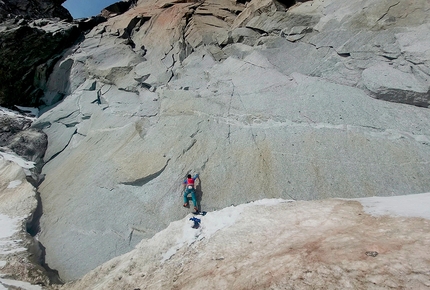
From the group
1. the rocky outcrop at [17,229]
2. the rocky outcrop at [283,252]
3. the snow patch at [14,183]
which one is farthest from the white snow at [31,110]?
the rocky outcrop at [283,252]

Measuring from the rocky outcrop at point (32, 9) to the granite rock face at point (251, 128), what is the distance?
19.8m

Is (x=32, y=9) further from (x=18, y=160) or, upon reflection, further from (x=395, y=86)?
(x=395, y=86)

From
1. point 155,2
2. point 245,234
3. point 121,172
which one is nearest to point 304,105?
point 245,234

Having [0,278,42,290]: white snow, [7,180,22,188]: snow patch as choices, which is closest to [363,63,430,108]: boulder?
[0,278,42,290]: white snow

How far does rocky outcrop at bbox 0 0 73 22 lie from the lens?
30.8 meters

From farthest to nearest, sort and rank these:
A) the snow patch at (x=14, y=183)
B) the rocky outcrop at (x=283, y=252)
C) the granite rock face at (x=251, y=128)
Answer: the snow patch at (x=14, y=183), the granite rock face at (x=251, y=128), the rocky outcrop at (x=283, y=252)

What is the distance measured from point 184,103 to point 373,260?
41.0 feet

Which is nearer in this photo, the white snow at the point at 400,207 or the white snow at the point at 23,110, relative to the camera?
the white snow at the point at 400,207

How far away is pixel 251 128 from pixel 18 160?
14.6m

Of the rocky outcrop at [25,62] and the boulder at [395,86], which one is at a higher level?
the rocky outcrop at [25,62]

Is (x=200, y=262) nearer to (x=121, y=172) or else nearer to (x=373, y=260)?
(x=373, y=260)

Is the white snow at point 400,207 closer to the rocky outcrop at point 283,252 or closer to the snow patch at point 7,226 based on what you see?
the rocky outcrop at point 283,252

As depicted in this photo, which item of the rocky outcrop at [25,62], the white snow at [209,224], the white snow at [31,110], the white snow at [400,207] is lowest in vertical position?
the white snow at [209,224]

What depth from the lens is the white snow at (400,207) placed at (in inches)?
230
